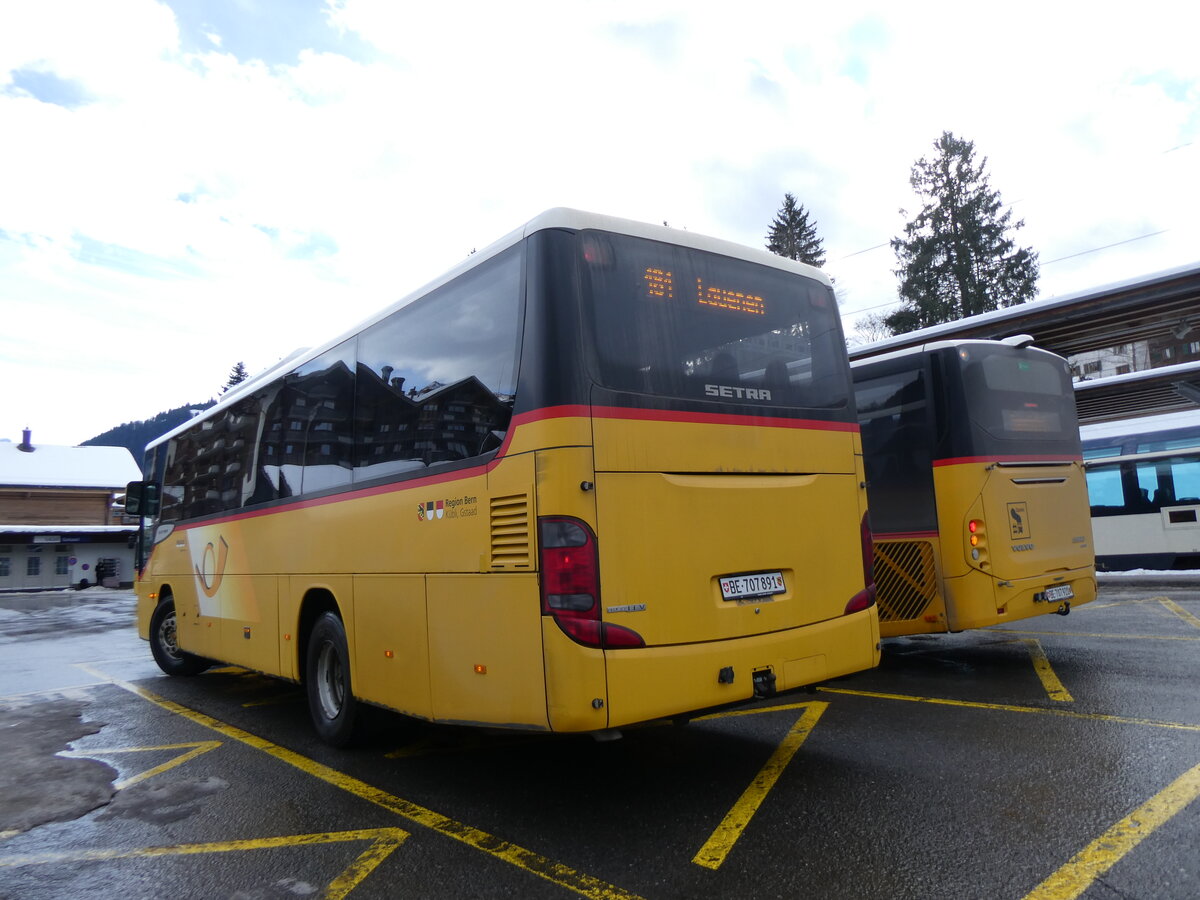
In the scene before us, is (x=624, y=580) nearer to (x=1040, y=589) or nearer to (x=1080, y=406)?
(x=1040, y=589)

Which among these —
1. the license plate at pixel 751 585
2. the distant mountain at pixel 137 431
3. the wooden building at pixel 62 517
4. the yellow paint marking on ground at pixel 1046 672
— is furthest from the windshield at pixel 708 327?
the distant mountain at pixel 137 431

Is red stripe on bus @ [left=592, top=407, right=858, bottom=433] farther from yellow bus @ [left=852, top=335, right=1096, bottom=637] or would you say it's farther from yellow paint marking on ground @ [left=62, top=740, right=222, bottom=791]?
yellow paint marking on ground @ [left=62, top=740, right=222, bottom=791]

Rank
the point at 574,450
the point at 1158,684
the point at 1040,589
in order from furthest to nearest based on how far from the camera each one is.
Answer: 1. the point at 1040,589
2. the point at 1158,684
3. the point at 574,450

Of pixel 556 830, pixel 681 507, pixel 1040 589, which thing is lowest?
pixel 556 830

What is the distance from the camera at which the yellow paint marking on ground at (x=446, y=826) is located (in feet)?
11.4

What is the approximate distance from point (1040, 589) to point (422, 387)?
6081mm

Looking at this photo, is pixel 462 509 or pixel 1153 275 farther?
Answer: pixel 1153 275

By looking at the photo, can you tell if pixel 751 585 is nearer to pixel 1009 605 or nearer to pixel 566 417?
pixel 566 417

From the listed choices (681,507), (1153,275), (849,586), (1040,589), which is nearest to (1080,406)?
(1153,275)

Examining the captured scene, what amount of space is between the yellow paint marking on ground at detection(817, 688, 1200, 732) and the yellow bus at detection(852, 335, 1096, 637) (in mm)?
902

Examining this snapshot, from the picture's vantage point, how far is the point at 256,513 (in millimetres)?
7180

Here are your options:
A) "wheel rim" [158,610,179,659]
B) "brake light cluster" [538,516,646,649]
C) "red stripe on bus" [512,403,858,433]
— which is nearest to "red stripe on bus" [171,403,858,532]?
"red stripe on bus" [512,403,858,433]

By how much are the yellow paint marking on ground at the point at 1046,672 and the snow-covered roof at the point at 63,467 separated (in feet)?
205

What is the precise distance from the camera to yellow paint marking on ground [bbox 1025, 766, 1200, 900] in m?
3.18
